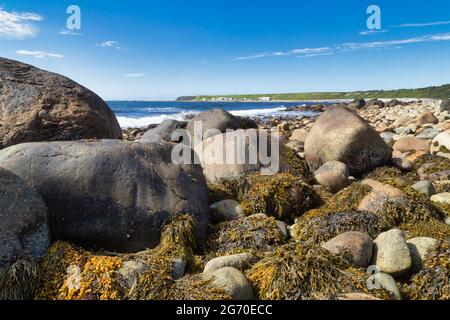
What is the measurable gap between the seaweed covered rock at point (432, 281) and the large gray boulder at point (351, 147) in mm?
Answer: 4384

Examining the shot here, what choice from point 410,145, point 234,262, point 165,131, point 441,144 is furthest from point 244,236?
point 165,131

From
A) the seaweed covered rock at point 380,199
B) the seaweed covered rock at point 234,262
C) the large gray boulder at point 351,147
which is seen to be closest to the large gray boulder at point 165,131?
the large gray boulder at point 351,147

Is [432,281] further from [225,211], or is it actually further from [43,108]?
[43,108]

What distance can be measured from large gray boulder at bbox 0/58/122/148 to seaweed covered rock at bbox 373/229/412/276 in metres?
4.34

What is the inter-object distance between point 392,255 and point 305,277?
996mm

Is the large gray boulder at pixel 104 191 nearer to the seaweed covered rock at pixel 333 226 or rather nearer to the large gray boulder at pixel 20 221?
the large gray boulder at pixel 20 221

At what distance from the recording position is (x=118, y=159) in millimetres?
4602

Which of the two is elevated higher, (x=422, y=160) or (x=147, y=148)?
(x=147, y=148)

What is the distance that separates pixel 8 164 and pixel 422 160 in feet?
27.1

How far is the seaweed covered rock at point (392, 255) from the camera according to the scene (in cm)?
371

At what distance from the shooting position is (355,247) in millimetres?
3885
